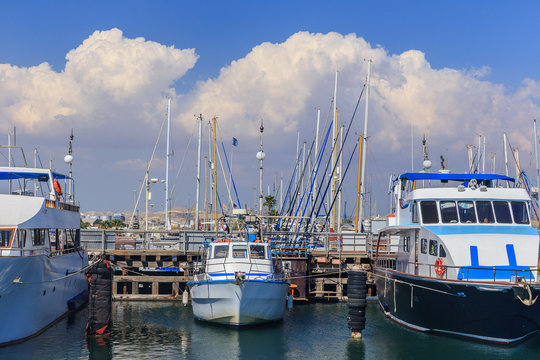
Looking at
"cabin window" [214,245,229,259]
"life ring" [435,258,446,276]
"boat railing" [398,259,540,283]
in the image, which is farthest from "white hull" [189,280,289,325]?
"boat railing" [398,259,540,283]

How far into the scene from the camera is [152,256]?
36094 millimetres

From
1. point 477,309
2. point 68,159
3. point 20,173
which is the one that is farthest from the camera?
point 68,159

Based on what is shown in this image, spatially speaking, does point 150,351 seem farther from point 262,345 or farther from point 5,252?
point 5,252

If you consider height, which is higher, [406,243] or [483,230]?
[483,230]

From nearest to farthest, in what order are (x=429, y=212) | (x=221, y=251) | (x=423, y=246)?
(x=429, y=212)
(x=423, y=246)
(x=221, y=251)

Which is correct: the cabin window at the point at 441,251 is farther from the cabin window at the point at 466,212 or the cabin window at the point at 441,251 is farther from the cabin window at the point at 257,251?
the cabin window at the point at 257,251

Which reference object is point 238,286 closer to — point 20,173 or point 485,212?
point 485,212

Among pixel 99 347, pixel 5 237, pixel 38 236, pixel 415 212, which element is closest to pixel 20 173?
pixel 38 236

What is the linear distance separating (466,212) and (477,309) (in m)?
4.65

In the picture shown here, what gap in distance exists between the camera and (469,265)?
2320 cm

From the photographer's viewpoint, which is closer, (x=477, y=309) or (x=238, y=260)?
(x=477, y=309)

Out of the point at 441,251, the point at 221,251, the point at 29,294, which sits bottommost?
the point at 29,294

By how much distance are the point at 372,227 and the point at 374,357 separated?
52.0 ft

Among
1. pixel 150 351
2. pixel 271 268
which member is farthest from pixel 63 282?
pixel 271 268
